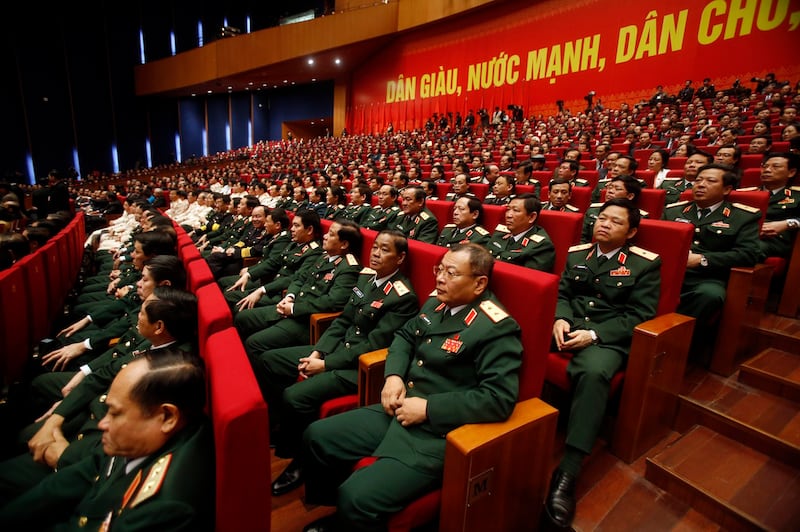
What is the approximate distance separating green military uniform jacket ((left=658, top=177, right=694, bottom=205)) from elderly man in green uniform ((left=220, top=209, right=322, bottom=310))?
1.81m

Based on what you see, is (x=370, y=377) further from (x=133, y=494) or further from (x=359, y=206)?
(x=359, y=206)

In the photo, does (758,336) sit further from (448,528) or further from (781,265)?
(448,528)

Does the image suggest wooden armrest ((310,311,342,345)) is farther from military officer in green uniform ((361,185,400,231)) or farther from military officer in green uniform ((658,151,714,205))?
military officer in green uniform ((658,151,714,205))

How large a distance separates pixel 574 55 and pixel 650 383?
320 inches

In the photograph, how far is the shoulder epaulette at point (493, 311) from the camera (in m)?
0.89

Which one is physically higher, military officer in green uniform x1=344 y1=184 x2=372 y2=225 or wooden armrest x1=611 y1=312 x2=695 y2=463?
military officer in green uniform x1=344 y1=184 x2=372 y2=225

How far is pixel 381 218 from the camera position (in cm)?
270

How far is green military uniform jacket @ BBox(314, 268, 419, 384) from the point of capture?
1.21 metres

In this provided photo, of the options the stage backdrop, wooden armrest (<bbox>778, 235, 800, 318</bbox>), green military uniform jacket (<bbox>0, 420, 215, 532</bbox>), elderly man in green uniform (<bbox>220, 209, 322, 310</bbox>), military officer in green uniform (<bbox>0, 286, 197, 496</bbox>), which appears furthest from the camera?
the stage backdrop

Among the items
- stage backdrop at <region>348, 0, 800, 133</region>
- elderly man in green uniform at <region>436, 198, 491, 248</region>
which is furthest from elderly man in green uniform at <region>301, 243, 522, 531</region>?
stage backdrop at <region>348, 0, 800, 133</region>

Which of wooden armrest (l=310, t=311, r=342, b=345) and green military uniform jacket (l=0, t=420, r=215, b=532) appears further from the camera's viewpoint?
wooden armrest (l=310, t=311, r=342, b=345)

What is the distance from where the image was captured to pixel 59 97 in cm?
989

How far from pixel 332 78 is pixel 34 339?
12.4 metres

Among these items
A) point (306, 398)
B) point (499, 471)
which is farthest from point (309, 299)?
point (499, 471)
